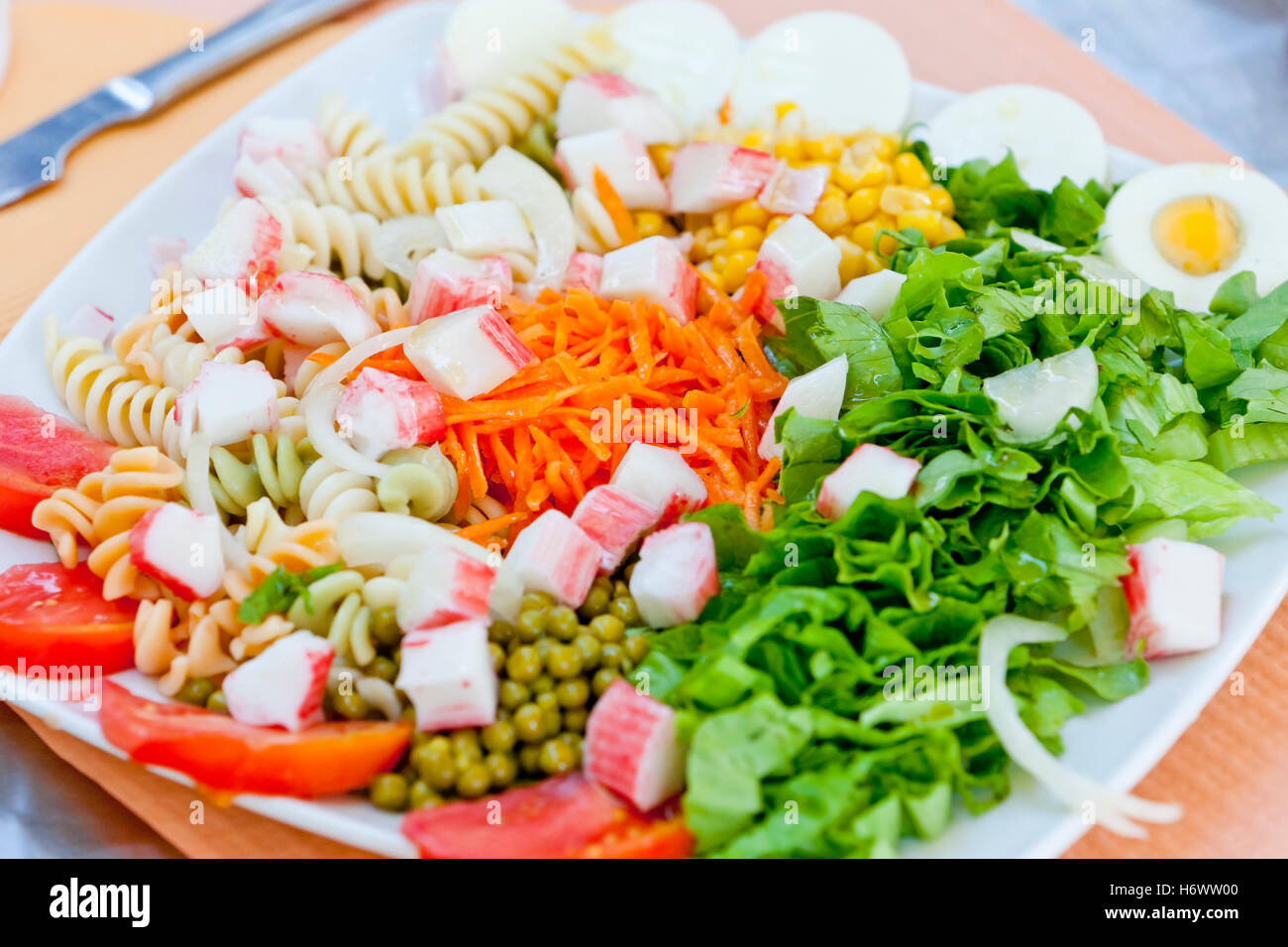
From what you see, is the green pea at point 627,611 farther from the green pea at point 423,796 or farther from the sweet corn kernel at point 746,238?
the sweet corn kernel at point 746,238

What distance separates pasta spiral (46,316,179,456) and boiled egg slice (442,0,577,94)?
5.72 ft

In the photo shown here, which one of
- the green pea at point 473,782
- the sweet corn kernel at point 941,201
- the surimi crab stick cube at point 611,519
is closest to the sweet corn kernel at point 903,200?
the sweet corn kernel at point 941,201

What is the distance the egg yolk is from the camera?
3.36 m

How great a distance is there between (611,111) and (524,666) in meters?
2.16

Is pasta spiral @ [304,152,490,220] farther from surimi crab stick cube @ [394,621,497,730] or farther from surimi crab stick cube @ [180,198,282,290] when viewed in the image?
surimi crab stick cube @ [394,621,497,730]

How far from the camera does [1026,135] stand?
146 inches

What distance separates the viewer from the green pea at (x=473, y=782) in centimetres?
222

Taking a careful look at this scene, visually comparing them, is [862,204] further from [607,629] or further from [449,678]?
[449,678]

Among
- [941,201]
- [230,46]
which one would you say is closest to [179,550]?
[941,201]

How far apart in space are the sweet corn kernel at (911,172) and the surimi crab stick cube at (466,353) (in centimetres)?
150

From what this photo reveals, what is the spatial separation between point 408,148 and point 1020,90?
2.16 m

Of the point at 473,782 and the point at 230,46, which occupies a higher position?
the point at 230,46

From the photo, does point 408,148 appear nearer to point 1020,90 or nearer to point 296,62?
point 296,62
